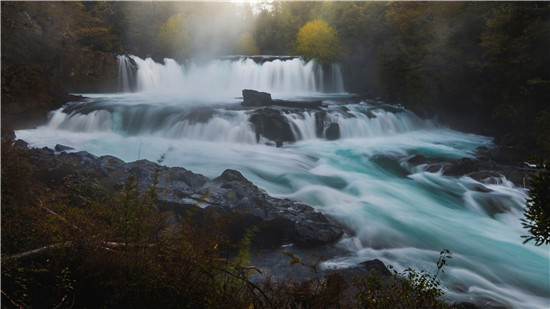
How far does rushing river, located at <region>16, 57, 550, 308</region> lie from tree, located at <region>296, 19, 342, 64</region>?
7.33 metres

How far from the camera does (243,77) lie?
108 ft

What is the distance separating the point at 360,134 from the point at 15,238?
58.2ft

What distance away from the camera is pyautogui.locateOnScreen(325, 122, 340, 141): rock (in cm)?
1898

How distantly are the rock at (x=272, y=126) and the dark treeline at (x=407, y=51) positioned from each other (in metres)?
8.48

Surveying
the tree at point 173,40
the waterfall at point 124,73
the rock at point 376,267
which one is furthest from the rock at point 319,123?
the tree at point 173,40

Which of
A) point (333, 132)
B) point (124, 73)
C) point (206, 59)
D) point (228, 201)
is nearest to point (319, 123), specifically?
point (333, 132)

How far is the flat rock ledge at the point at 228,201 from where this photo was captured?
7.47m

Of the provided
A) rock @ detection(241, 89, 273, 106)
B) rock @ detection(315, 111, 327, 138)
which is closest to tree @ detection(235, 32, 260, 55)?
rock @ detection(241, 89, 273, 106)

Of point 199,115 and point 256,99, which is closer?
point 199,115

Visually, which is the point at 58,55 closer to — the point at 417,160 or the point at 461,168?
the point at 417,160

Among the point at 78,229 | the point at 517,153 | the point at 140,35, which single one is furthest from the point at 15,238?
the point at 140,35

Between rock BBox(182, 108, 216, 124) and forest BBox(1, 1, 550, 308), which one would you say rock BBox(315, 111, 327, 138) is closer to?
rock BBox(182, 108, 216, 124)

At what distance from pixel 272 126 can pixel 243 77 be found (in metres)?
16.6

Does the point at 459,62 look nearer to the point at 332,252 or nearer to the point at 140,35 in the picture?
the point at 332,252
